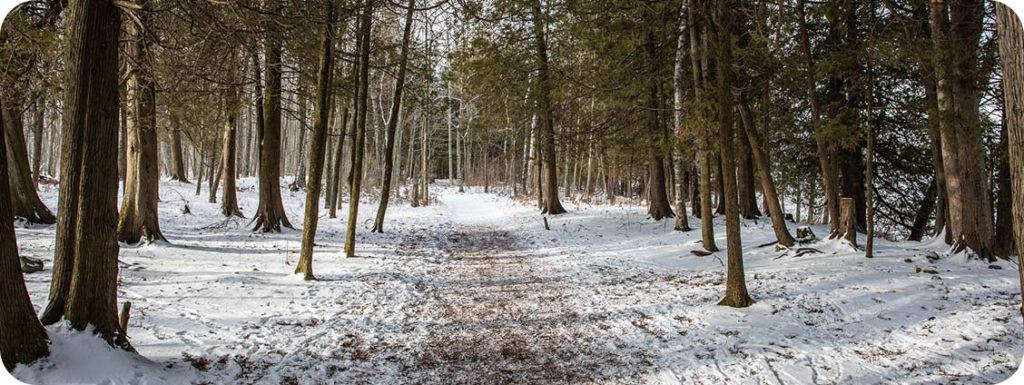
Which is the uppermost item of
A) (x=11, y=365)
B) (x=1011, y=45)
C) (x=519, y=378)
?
(x=1011, y=45)

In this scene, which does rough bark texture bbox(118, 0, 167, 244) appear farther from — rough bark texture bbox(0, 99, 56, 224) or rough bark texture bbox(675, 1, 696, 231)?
rough bark texture bbox(675, 1, 696, 231)

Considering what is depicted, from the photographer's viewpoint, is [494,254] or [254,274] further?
[494,254]

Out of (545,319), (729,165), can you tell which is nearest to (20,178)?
(545,319)

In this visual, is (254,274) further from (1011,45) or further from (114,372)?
(1011,45)

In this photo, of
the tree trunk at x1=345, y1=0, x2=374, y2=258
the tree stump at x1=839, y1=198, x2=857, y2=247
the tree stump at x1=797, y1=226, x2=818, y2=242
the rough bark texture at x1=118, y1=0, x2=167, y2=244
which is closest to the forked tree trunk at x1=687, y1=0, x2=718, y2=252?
the tree stump at x1=797, y1=226, x2=818, y2=242

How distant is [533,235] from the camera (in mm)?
14078

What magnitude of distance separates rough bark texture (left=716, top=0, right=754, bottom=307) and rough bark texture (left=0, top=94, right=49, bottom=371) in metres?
6.65

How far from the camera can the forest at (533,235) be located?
4129mm

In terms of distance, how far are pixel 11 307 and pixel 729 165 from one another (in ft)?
22.7

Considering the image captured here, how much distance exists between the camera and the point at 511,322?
19.9 feet

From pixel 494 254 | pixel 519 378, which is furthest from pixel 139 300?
pixel 494 254

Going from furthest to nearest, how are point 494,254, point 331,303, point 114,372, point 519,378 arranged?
point 494,254 < point 331,303 < point 519,378 < point 114,372

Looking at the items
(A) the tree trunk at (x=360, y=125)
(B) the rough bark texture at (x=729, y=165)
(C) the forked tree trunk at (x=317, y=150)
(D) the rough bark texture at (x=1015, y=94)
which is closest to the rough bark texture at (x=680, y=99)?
(B) the rough bark texture at (x=729, y=165)

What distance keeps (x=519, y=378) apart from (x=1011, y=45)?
4032 mm
